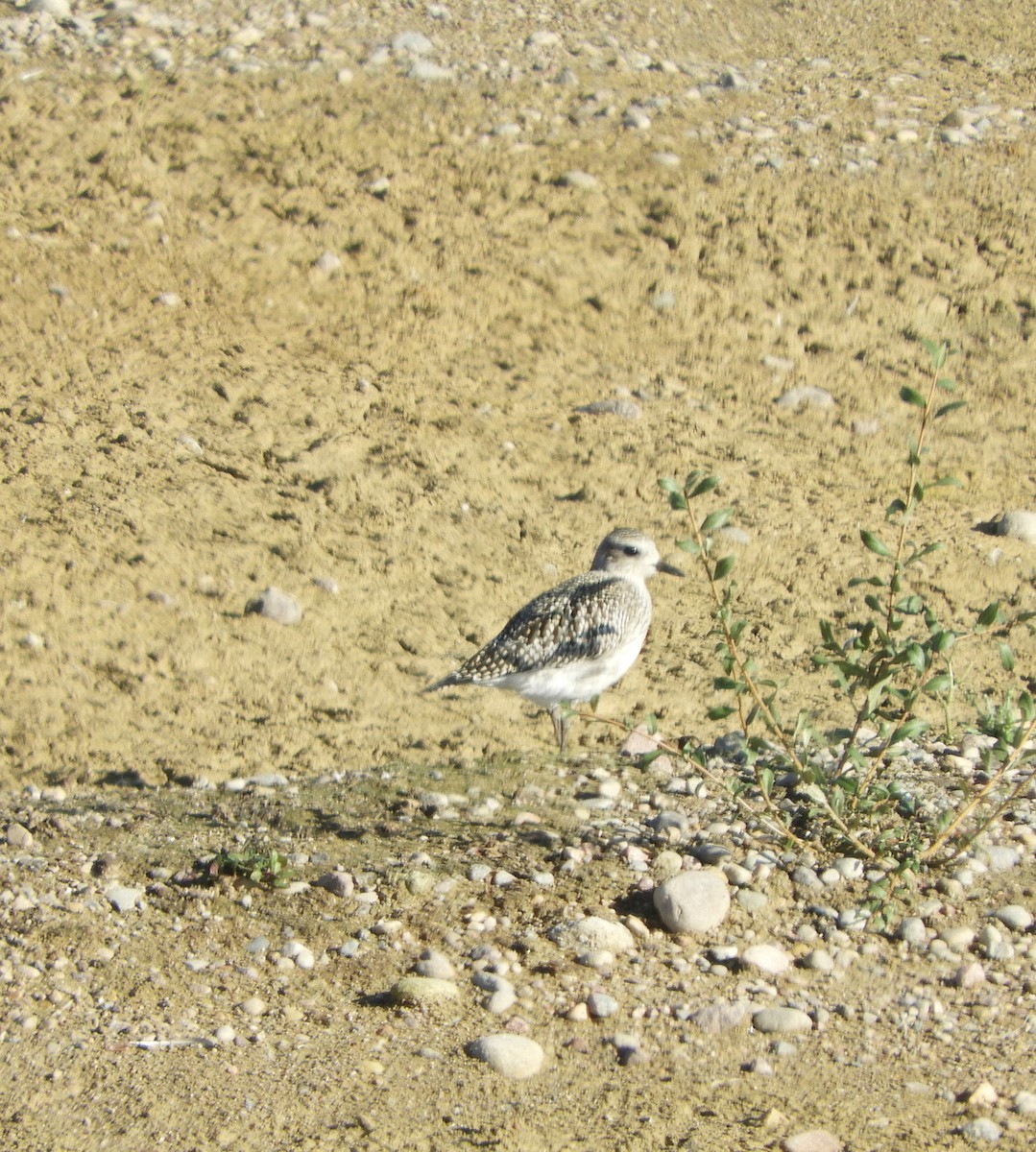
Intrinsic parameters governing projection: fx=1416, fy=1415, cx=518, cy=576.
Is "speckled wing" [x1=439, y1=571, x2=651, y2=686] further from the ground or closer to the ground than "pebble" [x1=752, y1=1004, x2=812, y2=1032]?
further from the ground

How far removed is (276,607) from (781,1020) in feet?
11.7

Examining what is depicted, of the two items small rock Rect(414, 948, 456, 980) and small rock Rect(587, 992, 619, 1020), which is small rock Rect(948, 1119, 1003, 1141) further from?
small rock Rect(414, 948, 456, 980)

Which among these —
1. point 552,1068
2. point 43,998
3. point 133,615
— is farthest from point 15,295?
point 552,1068

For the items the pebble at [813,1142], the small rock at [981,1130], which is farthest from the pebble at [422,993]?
the small rock at [981,1130]

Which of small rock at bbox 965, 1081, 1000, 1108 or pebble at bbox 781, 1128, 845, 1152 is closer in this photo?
pebble at bbox 781, 1128, 845, 1152

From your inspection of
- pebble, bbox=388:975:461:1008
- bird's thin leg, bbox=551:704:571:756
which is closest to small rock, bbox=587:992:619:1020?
pebble, bbox=388:975:461:1008

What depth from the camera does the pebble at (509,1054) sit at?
4391 mm

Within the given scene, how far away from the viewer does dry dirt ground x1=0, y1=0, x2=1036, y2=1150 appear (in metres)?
4.47

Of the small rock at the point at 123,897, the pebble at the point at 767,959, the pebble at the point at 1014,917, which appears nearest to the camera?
the pebble at the point at 767,959

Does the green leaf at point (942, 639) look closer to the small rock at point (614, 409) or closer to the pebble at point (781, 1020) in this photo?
the pebble at point (781, 1020)

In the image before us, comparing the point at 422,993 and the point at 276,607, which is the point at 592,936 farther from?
the point at 276,607

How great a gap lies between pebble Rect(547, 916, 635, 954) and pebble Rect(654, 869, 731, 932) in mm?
176

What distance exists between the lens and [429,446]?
28.4 feet

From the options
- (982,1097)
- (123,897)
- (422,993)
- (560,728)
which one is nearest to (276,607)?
(560,728)
